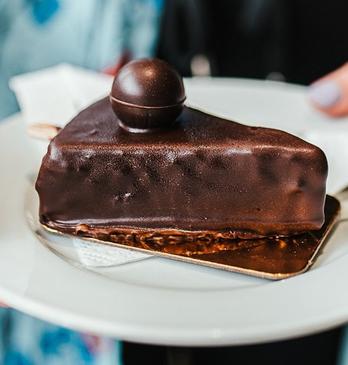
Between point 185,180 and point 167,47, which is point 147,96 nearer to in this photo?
point 185,180

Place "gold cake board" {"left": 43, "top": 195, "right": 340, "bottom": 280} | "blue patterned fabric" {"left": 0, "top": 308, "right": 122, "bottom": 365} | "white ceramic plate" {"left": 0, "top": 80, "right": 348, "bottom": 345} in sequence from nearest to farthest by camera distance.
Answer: "white ceramic plate" {"left": 0, "top": 80, "right": 348, "bottom": 345} → "gold cake board" {"left": 43, "top": 195, "right": 340, "bottom": 280} → "blue patterned fabric" {"left": 0, "top": 308, "right": 122, "bottom": 365}

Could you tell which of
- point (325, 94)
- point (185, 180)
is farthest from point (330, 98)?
point (185, 180)

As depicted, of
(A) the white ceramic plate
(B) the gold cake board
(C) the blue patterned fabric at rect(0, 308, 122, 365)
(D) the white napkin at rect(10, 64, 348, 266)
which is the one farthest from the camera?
(C) the blue patterned fabric at rect(0, 308, 122, 365)

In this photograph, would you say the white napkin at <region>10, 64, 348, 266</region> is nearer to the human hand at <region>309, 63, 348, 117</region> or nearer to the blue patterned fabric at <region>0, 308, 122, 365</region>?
the human hand at <region>309, 63, 348, 117</region>

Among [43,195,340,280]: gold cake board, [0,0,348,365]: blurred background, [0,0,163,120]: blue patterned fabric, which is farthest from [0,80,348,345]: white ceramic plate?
[0,0,163,120]: blue patterned fabric

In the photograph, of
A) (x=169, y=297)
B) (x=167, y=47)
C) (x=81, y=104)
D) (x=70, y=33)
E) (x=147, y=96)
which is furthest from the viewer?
(x=167, y=47)

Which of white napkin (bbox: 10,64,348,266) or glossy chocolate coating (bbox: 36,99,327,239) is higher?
glossy chocolate coating (bbox: 36,99,327,239)
